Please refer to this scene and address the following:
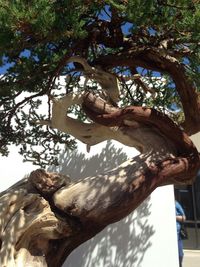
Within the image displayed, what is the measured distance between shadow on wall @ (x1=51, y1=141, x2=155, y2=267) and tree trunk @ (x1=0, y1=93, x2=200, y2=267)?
234cm

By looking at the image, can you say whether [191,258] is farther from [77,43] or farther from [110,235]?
[77,43]

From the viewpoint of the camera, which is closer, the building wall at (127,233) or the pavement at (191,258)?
the building wall at (127,233)

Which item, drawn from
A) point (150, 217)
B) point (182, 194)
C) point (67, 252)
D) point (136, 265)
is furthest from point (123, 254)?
point (182, 194)

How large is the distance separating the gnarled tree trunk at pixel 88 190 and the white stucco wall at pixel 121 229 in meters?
2.33

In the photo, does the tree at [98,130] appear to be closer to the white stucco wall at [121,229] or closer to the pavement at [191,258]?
the white stucco wall at [121,229]

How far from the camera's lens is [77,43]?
4168 mm

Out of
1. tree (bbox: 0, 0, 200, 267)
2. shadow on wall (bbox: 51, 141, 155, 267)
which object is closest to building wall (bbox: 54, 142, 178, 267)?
shadow on wall (bbox: 51, 141, 155, 267)

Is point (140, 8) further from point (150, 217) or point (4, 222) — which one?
point (150, 217)

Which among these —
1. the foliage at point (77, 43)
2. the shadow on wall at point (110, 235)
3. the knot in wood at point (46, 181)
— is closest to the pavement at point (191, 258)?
the shadow on wall at point (110, 235)

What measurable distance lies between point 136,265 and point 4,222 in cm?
321

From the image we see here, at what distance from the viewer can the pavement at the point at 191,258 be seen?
29.9ft

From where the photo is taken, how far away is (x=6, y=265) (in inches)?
153

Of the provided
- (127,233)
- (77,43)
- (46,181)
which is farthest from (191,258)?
(77,43)

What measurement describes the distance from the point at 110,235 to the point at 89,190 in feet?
9.73
